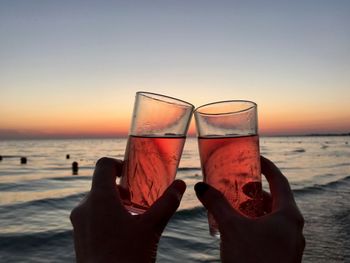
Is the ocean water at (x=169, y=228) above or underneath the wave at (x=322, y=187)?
above

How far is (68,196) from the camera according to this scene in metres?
12.1

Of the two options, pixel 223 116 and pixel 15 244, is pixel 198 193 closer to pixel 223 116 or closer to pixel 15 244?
pixel 223 116

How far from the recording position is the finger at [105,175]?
1676 millimetres

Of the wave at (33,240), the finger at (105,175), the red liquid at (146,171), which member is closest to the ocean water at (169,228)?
the wave at (33,240)

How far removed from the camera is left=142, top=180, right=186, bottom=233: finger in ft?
5.26

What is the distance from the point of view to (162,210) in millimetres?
1623

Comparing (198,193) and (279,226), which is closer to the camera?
(279,226)

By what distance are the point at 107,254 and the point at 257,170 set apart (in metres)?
0.95

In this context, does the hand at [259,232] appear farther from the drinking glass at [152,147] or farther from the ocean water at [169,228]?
the ocean water at [169,228]

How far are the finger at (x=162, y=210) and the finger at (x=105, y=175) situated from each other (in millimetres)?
213

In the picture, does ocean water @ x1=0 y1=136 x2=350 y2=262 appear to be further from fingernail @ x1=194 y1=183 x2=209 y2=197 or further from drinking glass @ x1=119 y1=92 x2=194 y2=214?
fingernail @ x1=194 y1=183 x2=209 y2=197

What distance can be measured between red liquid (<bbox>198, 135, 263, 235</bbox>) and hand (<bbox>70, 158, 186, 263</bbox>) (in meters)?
0.39

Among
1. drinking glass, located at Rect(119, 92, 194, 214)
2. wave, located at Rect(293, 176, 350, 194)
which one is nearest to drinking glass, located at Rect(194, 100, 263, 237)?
drinking glass, located at Rect(119, 92, 194, 214)

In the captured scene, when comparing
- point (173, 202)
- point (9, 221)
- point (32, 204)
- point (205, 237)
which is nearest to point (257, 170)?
point (173, 202)
